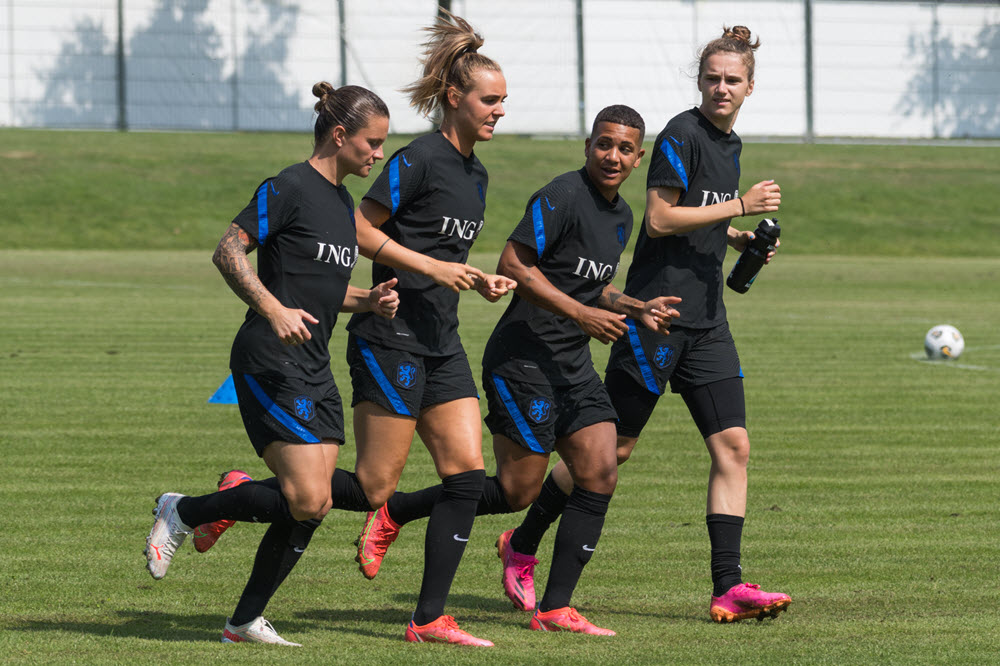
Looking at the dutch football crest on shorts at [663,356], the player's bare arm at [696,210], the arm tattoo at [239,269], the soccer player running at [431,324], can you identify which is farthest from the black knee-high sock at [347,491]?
the player's bare arm at [696,210]

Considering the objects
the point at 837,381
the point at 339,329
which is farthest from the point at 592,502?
the point at 339,329

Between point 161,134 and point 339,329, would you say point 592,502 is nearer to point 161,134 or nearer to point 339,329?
point 339,329

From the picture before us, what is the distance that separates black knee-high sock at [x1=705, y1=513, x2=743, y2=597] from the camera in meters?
6.24

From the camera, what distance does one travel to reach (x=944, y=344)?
16906mm

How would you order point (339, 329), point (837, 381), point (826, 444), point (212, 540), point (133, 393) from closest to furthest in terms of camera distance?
point (212, 540), point (826, 444), point (133, 393), point (837, 381), point (339, 329)

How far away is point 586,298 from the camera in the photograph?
20.4 ft

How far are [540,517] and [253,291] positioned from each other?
6.56 feet

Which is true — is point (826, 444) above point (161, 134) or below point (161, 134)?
below

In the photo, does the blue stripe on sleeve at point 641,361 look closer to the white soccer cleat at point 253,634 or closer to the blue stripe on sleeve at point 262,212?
the blue stripe on sleeve at point 262,212

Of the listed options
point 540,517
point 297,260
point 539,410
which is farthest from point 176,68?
point 297,260

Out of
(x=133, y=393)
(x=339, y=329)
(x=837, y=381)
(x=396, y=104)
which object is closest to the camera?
(x=133, y=393)

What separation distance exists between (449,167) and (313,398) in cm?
119

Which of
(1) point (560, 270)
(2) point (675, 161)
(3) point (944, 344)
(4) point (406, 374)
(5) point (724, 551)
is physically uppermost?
(2) point (675, 161)

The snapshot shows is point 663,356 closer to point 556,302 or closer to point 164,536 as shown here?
point 556,302
